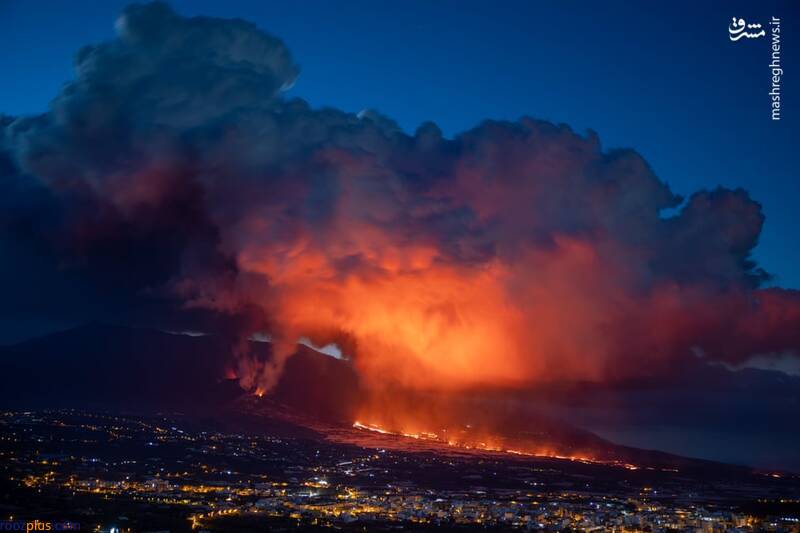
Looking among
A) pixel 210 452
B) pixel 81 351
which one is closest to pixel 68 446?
pixel 210 452

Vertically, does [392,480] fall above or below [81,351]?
below

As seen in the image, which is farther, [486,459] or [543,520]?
[486,459]

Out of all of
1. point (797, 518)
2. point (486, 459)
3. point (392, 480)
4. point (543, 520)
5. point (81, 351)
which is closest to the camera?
point (543, 520)

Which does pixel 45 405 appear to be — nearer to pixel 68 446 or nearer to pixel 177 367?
pixel 177 367

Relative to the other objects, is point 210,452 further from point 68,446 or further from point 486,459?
point 486,459

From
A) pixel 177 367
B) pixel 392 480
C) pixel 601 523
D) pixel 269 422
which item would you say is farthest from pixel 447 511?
pixel 177 367

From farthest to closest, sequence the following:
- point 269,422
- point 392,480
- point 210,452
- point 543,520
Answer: point 269,422, point 210,452, point 392,480, point 543,520

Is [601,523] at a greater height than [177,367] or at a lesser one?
lesser

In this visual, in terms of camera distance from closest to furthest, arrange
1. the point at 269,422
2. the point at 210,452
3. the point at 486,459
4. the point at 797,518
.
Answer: the point at 797,518, the point at 210,452, the point at 486,459, the point at 269,422

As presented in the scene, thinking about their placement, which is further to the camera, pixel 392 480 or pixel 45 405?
pixel 45 405
